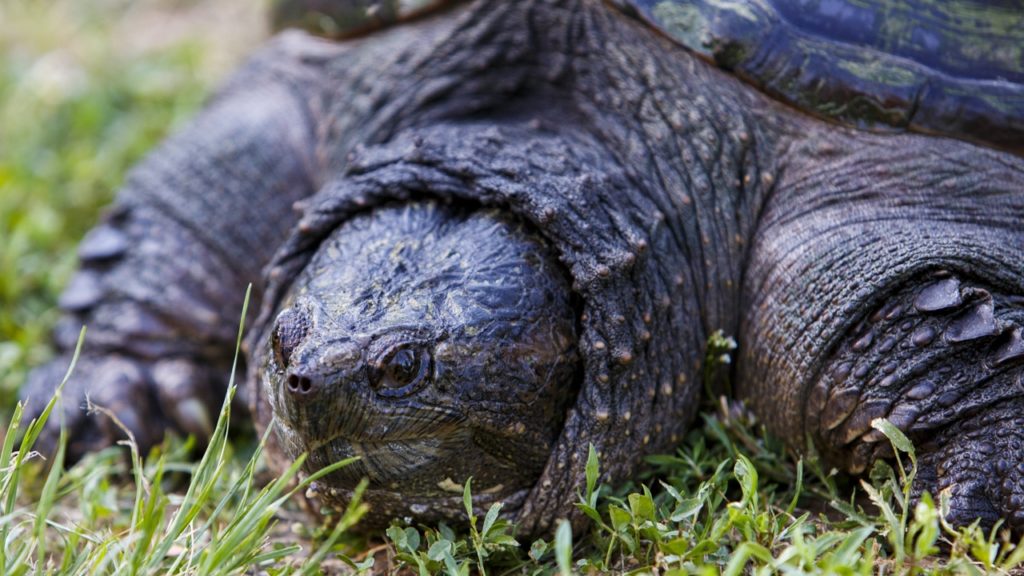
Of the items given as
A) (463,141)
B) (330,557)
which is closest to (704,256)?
(463,141)

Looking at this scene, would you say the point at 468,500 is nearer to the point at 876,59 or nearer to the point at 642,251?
the point at 642,251

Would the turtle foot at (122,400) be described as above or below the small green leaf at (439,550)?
below

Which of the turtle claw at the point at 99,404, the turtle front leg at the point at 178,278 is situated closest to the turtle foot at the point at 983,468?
the turtle front leg at the point at 178,278

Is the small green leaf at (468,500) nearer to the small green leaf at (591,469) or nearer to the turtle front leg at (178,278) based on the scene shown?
the small green leaf at (591,469)

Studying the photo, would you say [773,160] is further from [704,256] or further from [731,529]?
[731,529]

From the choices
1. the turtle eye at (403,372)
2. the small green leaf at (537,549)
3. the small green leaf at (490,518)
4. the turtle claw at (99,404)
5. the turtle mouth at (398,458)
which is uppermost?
the turtle eye at (403,372)

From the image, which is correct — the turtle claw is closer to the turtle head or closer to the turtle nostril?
the turtle head

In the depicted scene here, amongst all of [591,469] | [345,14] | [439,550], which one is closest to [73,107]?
[345,14]
